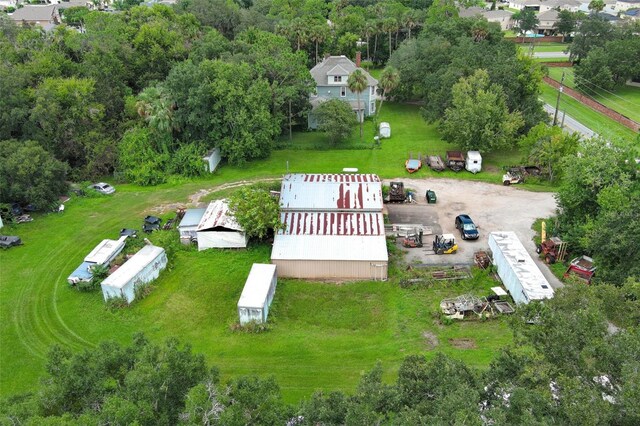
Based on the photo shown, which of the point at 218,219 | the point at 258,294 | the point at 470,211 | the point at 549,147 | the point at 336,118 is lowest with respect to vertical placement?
the point at 470,211

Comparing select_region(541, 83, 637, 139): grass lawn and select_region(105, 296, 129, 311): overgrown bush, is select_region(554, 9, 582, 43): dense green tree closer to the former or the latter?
select_region(541, 83, 637, 139): grass lawn

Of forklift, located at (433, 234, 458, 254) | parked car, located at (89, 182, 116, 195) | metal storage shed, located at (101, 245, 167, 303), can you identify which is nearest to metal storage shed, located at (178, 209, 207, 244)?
metal storage shed, located at (101, 245, 167, 303)

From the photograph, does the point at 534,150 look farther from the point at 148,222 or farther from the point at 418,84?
the point at 148,222

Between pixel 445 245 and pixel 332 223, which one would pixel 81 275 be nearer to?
pixel 332 223

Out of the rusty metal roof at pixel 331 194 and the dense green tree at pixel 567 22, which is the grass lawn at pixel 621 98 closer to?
the dense green tree at pixel 567 22

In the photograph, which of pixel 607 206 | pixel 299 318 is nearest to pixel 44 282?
pixel 299 318

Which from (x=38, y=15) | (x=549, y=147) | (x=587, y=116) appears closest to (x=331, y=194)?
(x=549, y=147)
